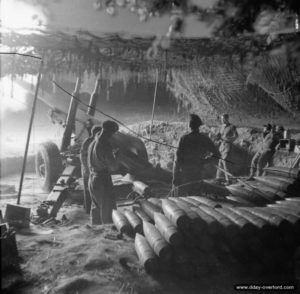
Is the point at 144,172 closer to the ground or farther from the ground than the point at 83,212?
farther from the ground

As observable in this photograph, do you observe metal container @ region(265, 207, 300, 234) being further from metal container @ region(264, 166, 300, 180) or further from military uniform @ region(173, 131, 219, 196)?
military uniform @ region(173, 131, 219, 196)

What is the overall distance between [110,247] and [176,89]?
31.7 ft

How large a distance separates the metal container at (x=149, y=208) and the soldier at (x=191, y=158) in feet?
3.67

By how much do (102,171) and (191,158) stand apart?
1945 millimetres

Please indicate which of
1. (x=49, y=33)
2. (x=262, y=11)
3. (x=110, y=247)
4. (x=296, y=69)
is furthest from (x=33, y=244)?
(x=296, y=69)

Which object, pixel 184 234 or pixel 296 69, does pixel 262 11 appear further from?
pixel 296 69

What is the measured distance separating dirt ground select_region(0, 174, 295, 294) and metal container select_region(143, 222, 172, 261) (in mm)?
284

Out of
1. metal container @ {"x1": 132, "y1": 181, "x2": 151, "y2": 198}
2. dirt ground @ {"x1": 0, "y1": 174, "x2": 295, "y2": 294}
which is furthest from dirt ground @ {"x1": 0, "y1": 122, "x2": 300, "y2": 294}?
metal container @ {"x1": 132, "y1": 181, "x2": 151, "y2": 198}

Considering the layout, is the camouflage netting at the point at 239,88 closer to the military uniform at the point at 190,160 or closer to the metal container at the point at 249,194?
the military uniform at the point at 190,160

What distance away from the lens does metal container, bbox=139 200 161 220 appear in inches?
187

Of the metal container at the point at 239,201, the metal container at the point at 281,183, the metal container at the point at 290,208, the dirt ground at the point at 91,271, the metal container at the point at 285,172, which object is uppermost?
the metal container at the point at 285,172

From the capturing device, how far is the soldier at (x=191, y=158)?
238 inches

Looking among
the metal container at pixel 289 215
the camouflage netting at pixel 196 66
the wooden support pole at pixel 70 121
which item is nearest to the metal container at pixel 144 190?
the metal container at pixel 289 215

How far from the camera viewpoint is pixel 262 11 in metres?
2.27
